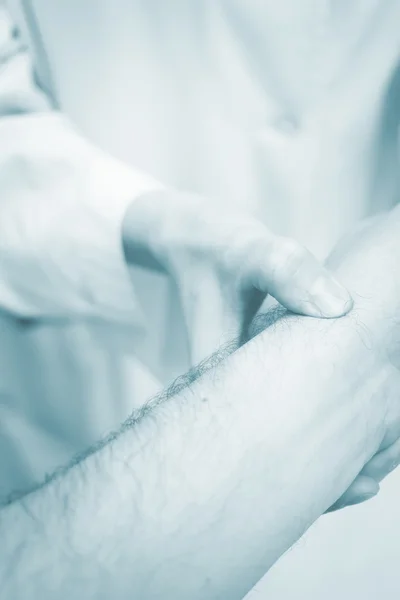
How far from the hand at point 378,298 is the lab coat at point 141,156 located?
0.08m

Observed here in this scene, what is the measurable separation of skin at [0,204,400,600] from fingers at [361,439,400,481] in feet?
0.15

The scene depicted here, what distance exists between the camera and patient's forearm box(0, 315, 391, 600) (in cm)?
32

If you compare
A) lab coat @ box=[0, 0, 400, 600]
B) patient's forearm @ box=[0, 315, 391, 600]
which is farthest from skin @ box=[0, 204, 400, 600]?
lab coat @ box=[0, 0, 400, 600]

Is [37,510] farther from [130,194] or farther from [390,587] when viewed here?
[390,587]

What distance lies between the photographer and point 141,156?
56 centimetres

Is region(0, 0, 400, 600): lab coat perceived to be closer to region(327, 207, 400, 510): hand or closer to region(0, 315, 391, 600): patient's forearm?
region(327, 207, 400, 510): hand

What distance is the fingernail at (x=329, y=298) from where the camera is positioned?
396 millimetres

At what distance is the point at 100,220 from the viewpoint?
49cm

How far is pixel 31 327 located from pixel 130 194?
184mm

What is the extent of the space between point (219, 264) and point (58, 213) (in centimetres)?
17

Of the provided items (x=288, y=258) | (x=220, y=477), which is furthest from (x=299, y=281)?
(x=220, y=477)

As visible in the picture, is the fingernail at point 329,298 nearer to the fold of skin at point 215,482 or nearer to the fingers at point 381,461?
the fold of skin at point 215,482

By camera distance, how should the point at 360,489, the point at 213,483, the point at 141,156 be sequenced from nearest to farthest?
the point at 213,483 → the point at 360,489 → the point at 141,156

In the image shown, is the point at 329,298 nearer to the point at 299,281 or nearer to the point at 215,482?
the point at 299,281
